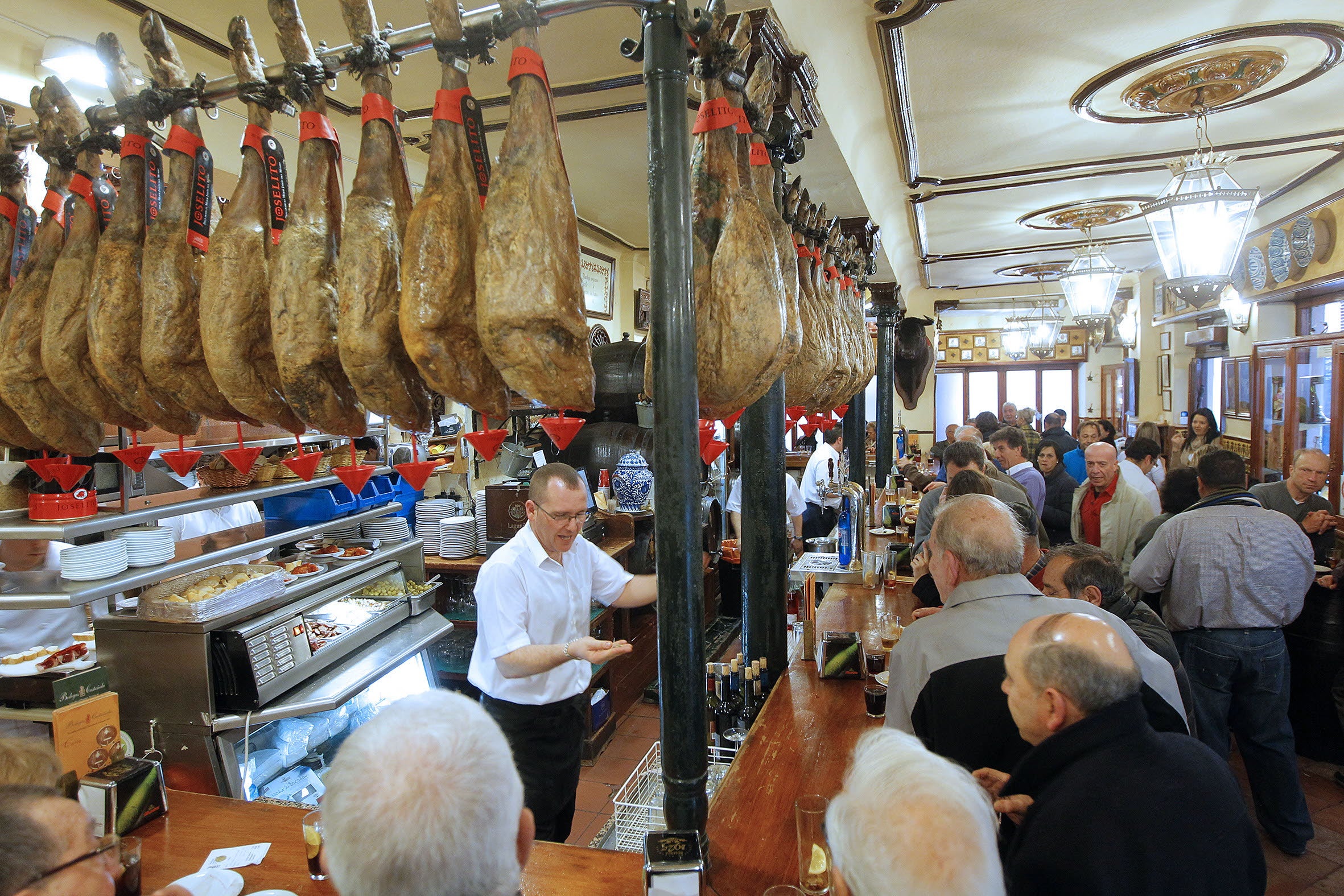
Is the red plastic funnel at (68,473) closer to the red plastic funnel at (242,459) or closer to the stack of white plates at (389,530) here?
the red plastic funnel at (242,459)

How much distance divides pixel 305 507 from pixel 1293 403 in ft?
27.3

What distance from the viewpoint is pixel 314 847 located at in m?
1.85

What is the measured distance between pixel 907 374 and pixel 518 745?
19.5ft

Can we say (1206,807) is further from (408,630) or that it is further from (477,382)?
(408,630)

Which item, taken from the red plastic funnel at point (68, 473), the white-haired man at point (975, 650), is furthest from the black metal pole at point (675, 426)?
the red plastic funnel at point (68, 473)

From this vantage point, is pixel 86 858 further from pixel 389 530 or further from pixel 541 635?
pixel 389 530

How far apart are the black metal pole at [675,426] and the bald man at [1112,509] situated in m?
4.47

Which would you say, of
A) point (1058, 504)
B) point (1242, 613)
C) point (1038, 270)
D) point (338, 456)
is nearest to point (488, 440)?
point (338, 456)

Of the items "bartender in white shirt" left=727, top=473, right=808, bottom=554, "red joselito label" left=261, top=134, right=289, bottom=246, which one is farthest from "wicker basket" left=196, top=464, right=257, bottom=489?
"bartender in white shirt" left=727, top=473, right=808, bottom=554

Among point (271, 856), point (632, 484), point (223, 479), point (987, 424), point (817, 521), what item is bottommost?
point (817, 521)

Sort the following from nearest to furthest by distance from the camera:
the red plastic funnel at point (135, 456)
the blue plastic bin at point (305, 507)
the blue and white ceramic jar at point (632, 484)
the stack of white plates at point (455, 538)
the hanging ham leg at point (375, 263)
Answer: the hanging ham leg at point (375, 263) → the red plastic funnel at point (135, 456) → the blue plastic bin at point (305, 507) → the stack of white plates at point (455, 538) → the blue and white ceramic jar at point (632, 484)

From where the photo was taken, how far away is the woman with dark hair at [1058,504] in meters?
6.11

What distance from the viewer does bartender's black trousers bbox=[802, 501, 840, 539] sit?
25.8 ft

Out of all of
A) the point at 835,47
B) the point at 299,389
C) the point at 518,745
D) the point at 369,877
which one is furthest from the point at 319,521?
the point at 835,47
